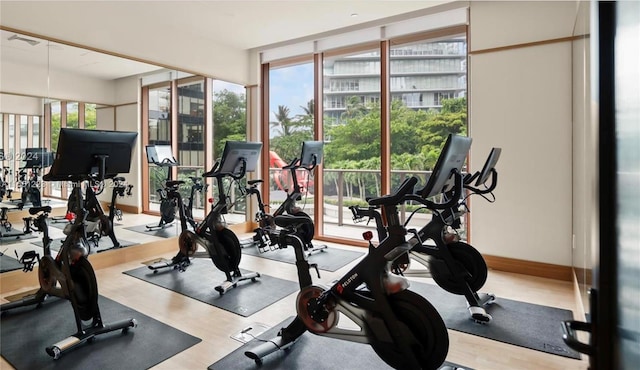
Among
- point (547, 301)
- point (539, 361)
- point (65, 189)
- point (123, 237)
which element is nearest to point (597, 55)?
point (539, 361)

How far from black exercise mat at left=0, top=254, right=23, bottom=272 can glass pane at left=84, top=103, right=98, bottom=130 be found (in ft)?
4.99

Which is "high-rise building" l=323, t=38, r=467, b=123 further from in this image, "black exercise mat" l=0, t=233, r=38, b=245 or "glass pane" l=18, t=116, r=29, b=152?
"black exercise mat" l=0, t=233, r=38, b=245

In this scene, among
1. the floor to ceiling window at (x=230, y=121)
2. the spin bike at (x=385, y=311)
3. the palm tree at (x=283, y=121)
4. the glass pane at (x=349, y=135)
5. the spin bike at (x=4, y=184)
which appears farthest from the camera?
the palm tree at (x=283, y=121)

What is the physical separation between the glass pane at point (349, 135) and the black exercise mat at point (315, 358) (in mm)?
3027

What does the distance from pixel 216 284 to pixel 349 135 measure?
2.97 metres

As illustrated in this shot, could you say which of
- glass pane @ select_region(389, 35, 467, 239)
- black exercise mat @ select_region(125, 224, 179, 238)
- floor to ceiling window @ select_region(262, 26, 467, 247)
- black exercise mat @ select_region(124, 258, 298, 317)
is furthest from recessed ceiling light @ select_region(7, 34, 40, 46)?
glass pane @ select_region(389, 35, 467, 239)

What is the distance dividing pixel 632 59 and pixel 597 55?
0.28 ft

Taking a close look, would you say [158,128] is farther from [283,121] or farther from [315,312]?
[315,312]

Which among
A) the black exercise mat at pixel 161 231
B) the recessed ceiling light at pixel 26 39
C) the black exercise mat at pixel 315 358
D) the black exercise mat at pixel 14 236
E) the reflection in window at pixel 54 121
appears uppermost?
the recessed ceiling light at pixel 26 39

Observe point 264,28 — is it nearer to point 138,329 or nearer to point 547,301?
point 138,329

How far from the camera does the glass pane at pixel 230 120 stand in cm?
588

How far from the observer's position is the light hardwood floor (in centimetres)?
239

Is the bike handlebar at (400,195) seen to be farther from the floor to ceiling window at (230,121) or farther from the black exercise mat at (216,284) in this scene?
the floor to ceiling window at (230,121)

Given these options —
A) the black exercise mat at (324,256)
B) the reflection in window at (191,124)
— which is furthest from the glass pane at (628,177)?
the reflection in window at (191,124)
